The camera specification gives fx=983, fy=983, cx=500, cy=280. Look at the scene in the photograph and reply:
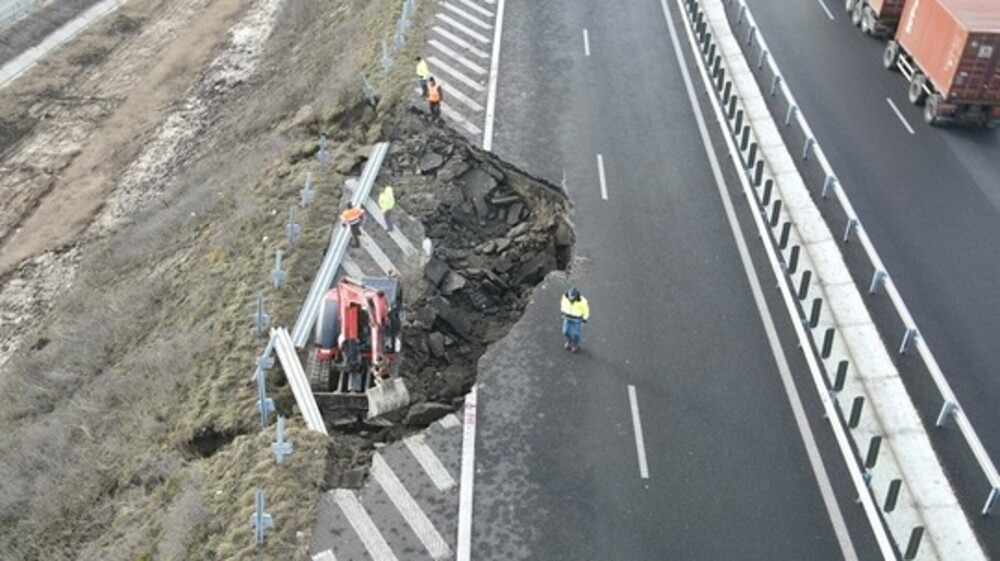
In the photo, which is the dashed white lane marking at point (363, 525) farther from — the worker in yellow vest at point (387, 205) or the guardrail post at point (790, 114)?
the guardrail post at point (790, 114)

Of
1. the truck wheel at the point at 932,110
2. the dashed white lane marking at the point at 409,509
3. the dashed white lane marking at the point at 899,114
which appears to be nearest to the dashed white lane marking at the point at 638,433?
the dashed white lane marking at the point at 409,509

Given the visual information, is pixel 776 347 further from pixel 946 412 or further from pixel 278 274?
pixel 278 274

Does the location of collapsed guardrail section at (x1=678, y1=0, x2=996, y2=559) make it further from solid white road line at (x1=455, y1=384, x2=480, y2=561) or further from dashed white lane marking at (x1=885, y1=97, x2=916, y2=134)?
solid white road line at (x1=455, y1=384, x2=480, y2=561)

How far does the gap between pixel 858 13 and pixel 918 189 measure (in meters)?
11.7

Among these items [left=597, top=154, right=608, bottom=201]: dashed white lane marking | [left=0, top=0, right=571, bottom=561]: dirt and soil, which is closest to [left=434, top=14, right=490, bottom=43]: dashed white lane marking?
[left=0, top=0, right=571, bottom=561]: dirt and soil

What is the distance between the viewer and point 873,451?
1744 centimetres

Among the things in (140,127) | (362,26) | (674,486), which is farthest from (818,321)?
(140,127)

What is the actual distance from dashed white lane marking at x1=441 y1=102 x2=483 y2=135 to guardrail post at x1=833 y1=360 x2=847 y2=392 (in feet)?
40.6

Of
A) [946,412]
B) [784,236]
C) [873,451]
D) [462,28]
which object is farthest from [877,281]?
[462,28]

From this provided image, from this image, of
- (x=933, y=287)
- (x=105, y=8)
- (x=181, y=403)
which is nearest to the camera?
(x=181, y=403)

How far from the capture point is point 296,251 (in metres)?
22.7

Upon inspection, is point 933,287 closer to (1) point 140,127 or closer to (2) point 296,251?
(2) point 296,251

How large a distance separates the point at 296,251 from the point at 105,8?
114ft

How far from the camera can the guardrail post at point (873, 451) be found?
17.3 m
